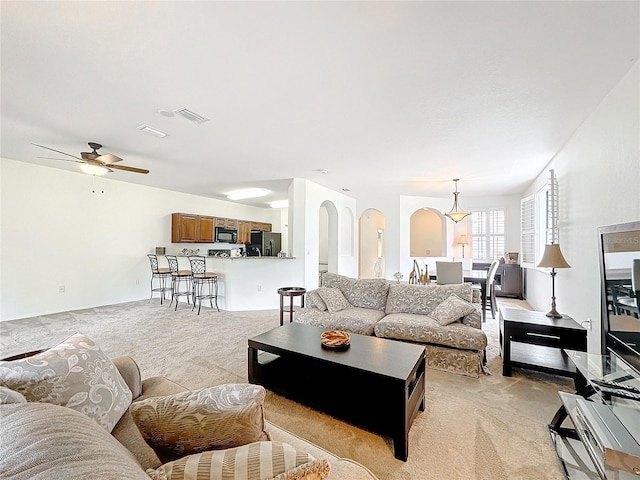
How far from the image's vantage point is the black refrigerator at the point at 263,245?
22.1 feet

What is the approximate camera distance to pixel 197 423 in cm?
93

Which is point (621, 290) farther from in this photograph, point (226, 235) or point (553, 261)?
point (226, 235)

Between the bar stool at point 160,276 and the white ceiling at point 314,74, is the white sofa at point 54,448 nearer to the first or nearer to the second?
the white ceiling at point 314,74

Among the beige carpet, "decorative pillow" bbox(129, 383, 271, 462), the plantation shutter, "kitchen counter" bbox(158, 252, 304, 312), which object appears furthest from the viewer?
"kitchen counter" bbox(158, 252, 304, 312)

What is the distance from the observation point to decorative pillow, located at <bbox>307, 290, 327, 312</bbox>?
3.53 metres

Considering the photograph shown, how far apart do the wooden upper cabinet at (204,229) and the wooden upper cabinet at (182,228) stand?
0.69 ft

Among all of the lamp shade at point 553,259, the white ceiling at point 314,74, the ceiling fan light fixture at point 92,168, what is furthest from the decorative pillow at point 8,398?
the ceiling fan light fixture at point 92,168

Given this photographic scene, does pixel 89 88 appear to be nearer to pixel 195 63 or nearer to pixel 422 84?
pixel 195 63

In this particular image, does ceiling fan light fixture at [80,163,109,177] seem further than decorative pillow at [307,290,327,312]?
Yes

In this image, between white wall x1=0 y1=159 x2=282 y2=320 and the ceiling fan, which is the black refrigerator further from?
the ceiling fan

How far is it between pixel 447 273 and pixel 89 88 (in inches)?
203

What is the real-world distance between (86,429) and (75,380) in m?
0.56

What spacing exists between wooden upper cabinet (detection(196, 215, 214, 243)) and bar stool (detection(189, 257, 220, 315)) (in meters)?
1.85

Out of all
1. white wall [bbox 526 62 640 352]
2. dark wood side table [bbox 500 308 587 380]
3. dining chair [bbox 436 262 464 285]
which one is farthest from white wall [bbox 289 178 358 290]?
white wall [bbox 526 62 640 352]
